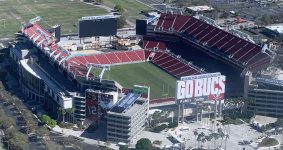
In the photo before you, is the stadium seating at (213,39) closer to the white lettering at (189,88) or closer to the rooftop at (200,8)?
the white lettering at (189,88)

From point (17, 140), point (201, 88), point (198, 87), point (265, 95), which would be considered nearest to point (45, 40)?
point (198, 87)

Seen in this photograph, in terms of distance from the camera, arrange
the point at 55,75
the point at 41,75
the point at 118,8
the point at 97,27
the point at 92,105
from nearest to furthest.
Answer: the point at 92,105
the point at 55,75
the point at 41,75
the point at 97,27
the point at 118,8

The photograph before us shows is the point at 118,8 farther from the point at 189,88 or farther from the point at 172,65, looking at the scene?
the point at 189,88

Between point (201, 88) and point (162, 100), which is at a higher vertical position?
point (201, 88)

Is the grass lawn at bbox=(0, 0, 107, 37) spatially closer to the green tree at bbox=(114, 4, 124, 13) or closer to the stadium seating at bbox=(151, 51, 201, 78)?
the green tree at bbox=(114, 4, 124, 13)

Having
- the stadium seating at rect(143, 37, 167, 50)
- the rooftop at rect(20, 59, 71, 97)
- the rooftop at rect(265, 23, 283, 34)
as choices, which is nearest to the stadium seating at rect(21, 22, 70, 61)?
the rooftop at rect(20, 59, 71, 97)

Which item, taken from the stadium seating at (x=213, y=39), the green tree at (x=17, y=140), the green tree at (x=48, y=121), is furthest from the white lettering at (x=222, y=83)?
the green tree at (x=17, y=140)
